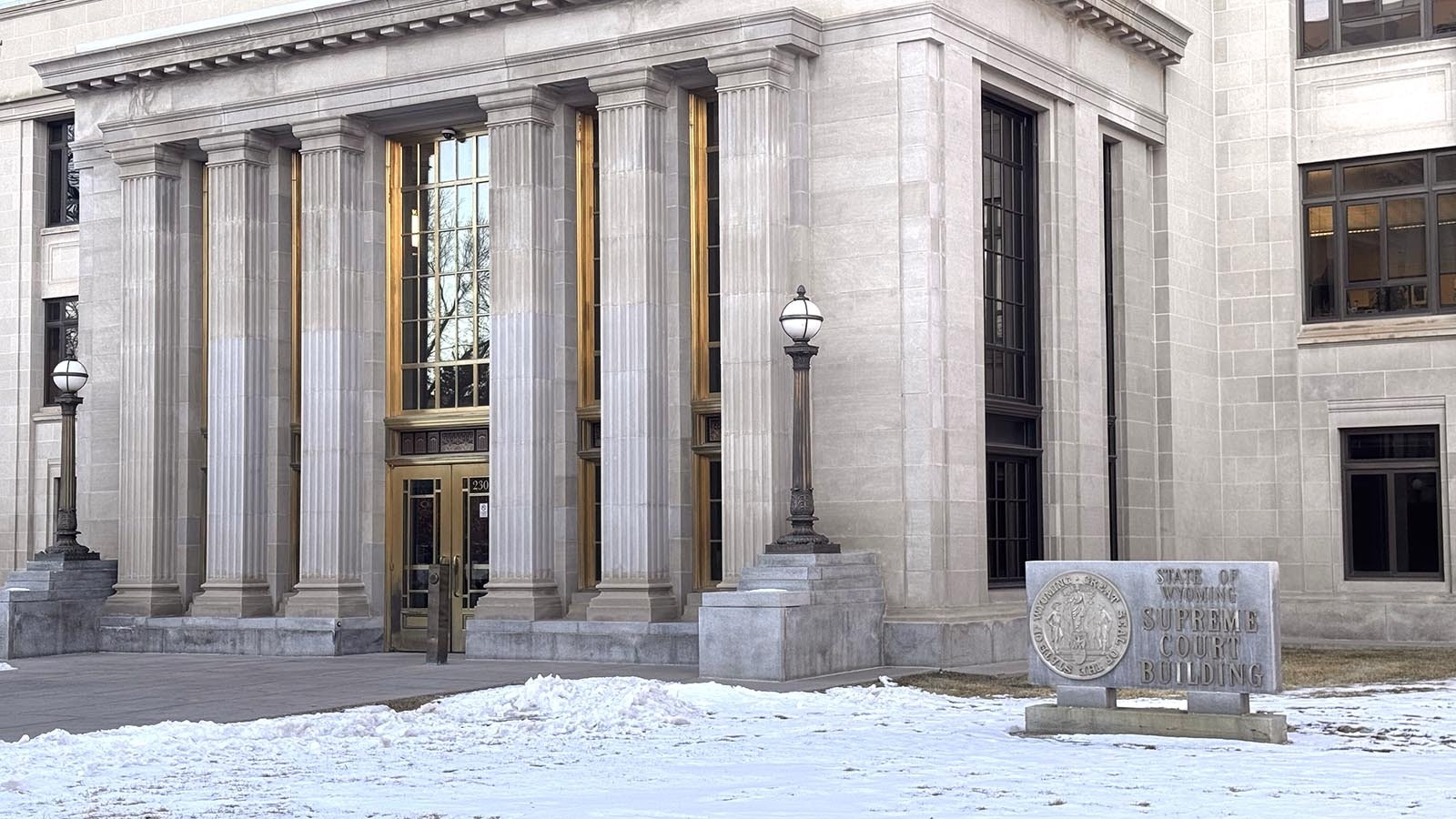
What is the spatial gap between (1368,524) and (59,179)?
25491mm

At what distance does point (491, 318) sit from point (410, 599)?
4.75m

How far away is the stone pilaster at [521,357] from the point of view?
81.6 feet

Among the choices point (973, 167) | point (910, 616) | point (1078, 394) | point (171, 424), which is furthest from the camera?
point (171, 424)

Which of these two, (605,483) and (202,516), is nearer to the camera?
(605,483)

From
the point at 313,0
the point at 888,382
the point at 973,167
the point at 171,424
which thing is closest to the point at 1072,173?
the point at 973,167

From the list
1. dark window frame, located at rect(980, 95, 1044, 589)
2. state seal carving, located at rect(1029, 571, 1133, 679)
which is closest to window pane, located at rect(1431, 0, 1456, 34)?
dark window frame, located at rect(980, 95, 1044, 589)

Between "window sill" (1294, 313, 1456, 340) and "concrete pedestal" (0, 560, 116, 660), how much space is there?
20.2 m

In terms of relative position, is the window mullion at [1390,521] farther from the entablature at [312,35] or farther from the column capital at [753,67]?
the column capital at [753,67]

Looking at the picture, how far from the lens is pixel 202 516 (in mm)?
28609

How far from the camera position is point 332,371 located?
2672 centimetres

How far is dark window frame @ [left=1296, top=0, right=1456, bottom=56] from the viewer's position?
29.0 meters

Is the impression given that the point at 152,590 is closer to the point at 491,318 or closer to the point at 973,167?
the point at 491,318

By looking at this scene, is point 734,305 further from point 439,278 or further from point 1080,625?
point 1080,625

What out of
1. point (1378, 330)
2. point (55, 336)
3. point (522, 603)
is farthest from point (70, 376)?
point (1378, 330)
